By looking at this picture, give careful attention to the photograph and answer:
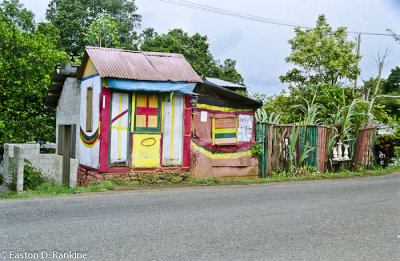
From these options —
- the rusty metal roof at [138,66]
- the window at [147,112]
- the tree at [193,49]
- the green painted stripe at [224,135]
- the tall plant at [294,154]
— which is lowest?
the tall plant at [294,154]

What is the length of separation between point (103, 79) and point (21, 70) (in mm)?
7030

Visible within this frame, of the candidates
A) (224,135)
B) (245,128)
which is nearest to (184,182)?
(224,135)

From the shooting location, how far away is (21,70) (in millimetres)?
15586

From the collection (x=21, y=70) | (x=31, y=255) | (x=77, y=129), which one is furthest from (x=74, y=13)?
(x=31, y=255)

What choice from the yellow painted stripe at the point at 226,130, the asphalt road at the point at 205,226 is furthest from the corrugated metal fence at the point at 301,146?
the asphalt road at the point at 205,226

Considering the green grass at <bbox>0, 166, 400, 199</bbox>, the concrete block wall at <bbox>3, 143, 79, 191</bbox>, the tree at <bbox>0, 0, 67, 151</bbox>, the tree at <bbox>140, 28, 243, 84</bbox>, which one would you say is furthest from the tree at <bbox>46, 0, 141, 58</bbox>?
the green grass at <bbox>0, 166, 400, 199</bbox>

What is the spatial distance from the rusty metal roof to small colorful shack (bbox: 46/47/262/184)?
0.03 metres

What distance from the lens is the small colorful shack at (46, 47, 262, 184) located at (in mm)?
10477

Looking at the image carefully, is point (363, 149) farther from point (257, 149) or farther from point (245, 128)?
point (245, 128)

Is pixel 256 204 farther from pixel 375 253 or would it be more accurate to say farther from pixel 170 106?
pixel 170 106

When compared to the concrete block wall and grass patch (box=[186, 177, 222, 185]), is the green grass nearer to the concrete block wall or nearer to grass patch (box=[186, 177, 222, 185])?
grass patch (box=[186, 177, 222, 185])

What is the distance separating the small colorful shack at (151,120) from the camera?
412 inches

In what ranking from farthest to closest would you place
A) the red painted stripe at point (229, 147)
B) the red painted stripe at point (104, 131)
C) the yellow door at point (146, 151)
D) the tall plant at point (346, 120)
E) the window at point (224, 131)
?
the tall plant at point (346, 120) < the window at point (224, 131) < the red painted stripe at point (229, 147) < the yellow door at point (146, 151) < the red painted stripe at point (104, 131)

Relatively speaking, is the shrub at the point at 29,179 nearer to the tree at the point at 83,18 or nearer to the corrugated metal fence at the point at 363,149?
the corrugated metal fence at the point at 363,149
